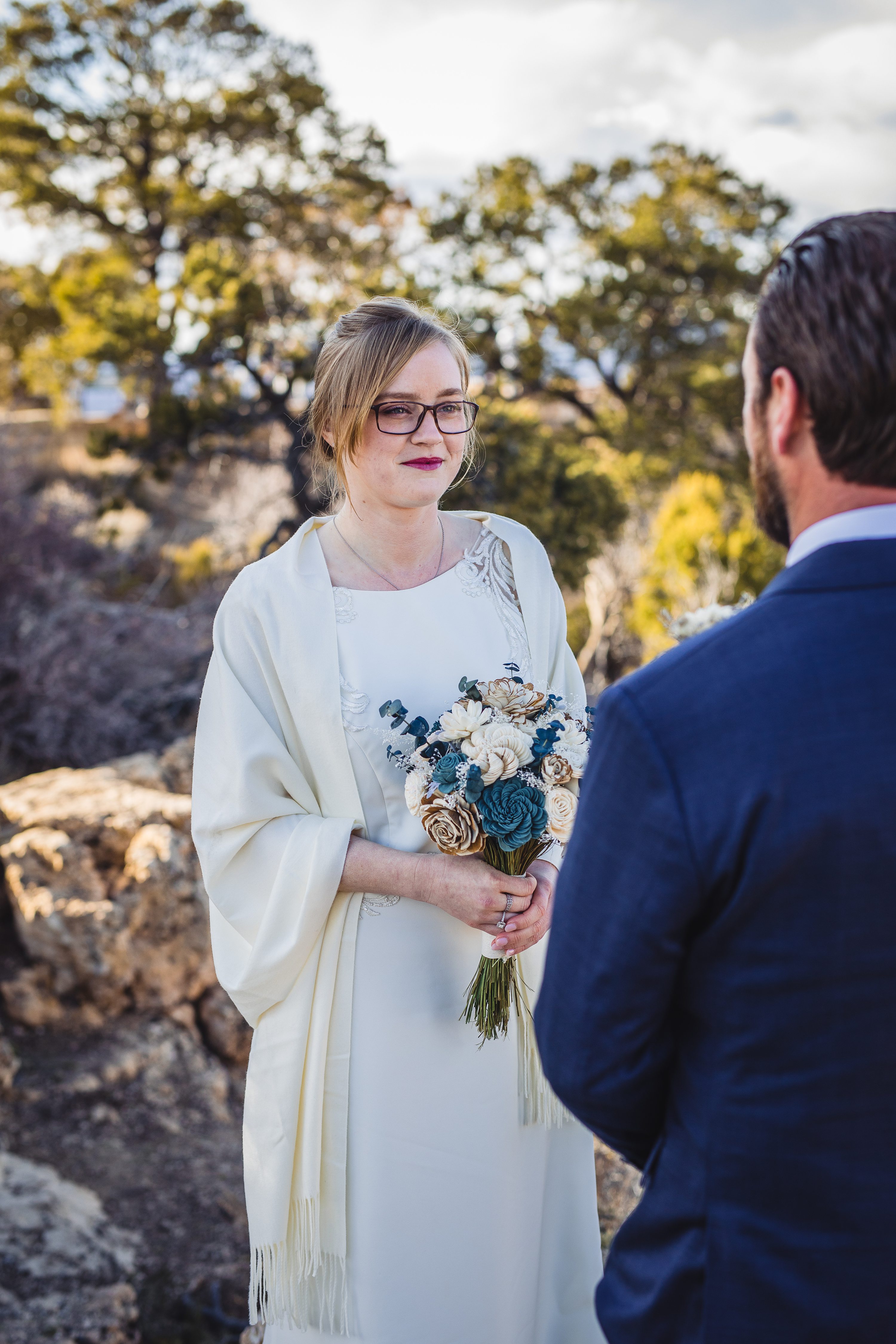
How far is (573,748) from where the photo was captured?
1745 mm

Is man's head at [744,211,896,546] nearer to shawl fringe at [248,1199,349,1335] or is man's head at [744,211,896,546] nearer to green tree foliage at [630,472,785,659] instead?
shawl fringe at [248,1199,349,1335]

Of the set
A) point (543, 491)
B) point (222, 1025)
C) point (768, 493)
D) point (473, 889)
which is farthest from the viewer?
point (543, 491)

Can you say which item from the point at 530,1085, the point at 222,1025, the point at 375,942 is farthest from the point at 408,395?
the point at 222,1025

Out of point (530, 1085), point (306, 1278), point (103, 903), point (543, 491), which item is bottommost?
point (306, 1278)

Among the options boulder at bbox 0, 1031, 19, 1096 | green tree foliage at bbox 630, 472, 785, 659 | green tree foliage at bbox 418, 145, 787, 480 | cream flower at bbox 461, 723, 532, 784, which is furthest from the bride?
green tree foliage at bbox 418, 145, 787, 480

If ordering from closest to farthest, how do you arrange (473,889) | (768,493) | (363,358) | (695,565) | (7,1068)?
(768,493) < (473,889) < (363,358) < (7,1068) < (695,565)

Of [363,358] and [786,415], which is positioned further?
[363,358]

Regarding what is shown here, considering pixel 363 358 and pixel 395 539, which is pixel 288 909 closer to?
pixel 395 539

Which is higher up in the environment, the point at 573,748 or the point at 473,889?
the point at 573,748

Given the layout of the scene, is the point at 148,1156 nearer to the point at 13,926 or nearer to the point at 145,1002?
the point at 145,1002

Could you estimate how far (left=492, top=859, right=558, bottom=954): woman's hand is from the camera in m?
1.80

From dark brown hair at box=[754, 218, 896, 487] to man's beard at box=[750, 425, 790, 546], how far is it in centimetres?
6

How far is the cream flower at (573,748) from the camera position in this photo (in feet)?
5.69

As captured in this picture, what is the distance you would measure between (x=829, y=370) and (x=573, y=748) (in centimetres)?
95
